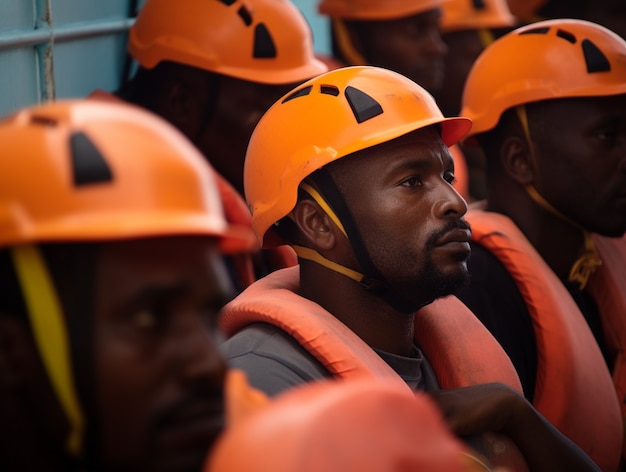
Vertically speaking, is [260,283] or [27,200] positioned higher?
[27,200]

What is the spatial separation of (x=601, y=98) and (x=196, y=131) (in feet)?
5.55

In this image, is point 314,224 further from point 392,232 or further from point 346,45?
point 346,45

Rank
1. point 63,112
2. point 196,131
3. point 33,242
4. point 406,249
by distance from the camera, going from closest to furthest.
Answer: point 33,242, point 63,112, point 406,249, point 196,131

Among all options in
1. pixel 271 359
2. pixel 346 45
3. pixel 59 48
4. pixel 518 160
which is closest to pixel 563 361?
pixel 518 160

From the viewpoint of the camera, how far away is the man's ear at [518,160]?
4.60 meters

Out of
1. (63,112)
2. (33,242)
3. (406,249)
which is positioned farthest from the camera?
(406,249)

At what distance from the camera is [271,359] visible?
122 inches

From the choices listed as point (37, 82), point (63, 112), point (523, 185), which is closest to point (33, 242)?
point (63, 112)

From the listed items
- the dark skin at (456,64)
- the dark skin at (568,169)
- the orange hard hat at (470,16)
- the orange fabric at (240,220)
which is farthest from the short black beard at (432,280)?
the orange hard hat at (470,16)

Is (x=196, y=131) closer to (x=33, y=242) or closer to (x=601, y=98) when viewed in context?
(x=601, y=98)

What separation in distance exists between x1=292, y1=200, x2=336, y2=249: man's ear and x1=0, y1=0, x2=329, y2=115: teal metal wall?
1159 mm

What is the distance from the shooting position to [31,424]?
1859 millimetres

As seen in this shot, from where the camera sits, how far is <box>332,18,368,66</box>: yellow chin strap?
7129 mm

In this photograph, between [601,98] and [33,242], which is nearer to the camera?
[33,242]
